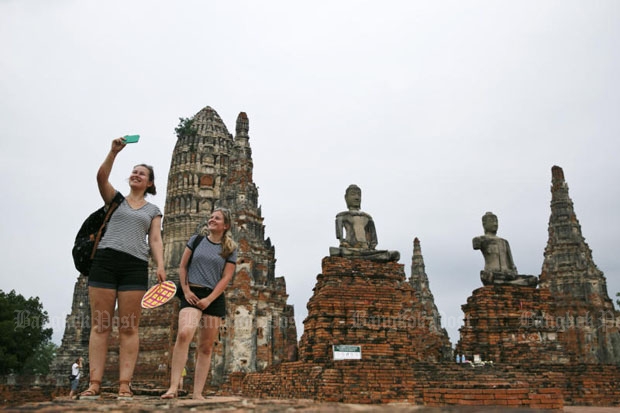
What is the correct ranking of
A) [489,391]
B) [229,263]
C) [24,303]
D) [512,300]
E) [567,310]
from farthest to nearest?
[24,303] → [567,310] → [512,300] → [489,391] → [229,263]

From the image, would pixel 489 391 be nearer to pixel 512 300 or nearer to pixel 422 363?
pixel 422 363

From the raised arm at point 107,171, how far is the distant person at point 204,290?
94 centimetres

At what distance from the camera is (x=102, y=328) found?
187 inches

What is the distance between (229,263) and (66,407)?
7.05 feet

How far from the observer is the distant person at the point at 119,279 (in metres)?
4.65

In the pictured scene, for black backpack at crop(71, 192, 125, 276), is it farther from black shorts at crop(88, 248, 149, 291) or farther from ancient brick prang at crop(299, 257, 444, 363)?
ancient brick prang at crop(299, 257, 444, 363)

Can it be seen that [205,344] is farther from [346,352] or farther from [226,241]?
[346,352]

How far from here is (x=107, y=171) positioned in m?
4.80

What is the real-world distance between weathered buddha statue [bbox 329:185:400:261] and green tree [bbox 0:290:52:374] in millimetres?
34364

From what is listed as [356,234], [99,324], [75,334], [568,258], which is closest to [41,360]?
[75,334]

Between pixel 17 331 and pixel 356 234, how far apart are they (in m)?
36.7

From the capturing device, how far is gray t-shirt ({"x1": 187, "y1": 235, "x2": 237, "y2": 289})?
16.7 ft

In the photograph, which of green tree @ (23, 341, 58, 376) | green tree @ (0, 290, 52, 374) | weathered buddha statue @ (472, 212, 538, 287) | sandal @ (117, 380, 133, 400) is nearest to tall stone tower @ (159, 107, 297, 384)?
weathered buddha statue @ (472, 212, 538, 287)

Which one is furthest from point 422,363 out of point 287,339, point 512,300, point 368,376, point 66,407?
point 287,339
